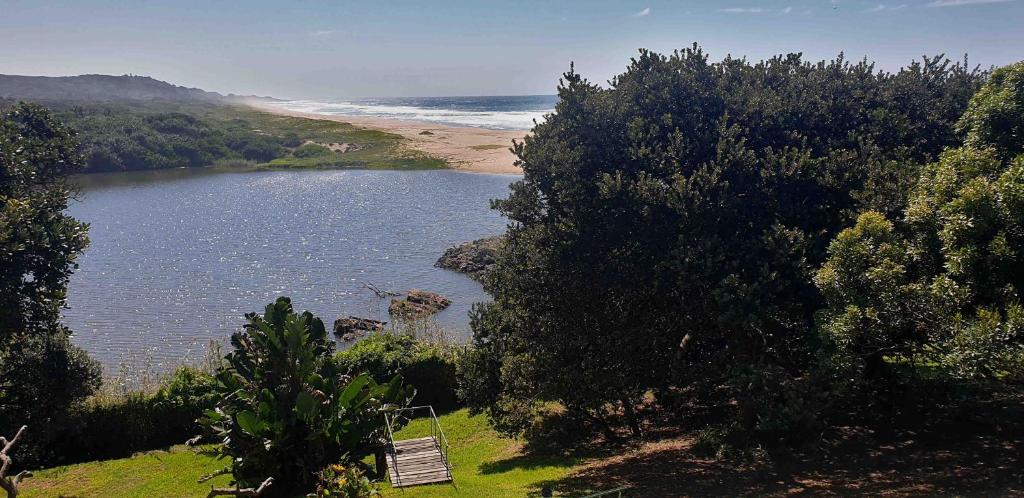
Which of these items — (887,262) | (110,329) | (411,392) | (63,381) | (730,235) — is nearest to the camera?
(887,262)

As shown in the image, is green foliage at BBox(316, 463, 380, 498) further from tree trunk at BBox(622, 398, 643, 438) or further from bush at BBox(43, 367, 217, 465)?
bush at BBox(43, 367, 217, 465)

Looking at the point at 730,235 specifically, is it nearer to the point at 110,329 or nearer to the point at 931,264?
the point at 931,264

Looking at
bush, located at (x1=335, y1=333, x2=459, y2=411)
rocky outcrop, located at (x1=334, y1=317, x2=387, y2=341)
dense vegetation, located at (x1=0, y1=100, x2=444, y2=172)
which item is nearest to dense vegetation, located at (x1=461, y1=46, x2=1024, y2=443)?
bush, located at (x1=335, y1=333, x2=459, y2=411)

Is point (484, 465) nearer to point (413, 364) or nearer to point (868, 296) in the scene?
point (413, 364)

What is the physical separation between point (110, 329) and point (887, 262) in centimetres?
3620

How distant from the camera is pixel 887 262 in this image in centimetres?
1210

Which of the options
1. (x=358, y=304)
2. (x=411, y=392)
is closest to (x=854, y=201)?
(x=411, y=392)

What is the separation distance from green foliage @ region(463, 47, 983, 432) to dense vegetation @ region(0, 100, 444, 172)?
252 ft

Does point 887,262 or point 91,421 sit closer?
point 887,262

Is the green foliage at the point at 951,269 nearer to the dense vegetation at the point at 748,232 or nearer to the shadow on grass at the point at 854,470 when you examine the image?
the dense vegetation at the point at 748,232

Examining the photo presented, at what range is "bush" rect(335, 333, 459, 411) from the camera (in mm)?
26000

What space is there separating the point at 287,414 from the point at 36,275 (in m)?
9.24

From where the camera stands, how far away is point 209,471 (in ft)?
66.9

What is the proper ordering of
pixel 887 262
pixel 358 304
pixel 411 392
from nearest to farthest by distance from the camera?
pixel 887 262 → pixel 411 392 → pixel 358 304
